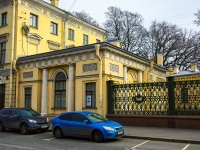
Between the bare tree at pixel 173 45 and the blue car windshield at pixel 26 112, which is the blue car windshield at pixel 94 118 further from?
the bare tree at pixel 173 45

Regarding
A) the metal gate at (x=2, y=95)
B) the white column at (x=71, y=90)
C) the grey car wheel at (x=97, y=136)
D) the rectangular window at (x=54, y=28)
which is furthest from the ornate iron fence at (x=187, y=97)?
the rectangular window at (x=54, y=28)

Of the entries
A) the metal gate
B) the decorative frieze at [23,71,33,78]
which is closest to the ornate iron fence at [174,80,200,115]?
the decorative frieze at [23,71,33,78]

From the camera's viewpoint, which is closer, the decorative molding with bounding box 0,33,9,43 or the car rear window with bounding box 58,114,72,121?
the car rear window with bounding box 58,114,72,121

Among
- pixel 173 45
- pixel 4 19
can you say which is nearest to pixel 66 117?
pixel 4 19

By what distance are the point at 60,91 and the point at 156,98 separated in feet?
27.2

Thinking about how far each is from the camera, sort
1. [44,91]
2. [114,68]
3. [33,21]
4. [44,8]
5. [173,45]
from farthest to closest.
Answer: [173,45], [44,8], [33,21], [44,91], [114,68]

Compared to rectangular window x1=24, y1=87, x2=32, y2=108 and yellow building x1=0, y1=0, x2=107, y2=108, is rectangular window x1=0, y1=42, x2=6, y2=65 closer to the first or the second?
yellow building x1=0, y1=0, x2=107, y2=108

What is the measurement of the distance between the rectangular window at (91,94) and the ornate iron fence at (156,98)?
1320mm

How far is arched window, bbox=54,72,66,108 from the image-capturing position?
21016mm

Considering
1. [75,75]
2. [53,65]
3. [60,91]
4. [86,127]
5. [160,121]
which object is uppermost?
[53,65]

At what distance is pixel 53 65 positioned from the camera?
70.1 feet

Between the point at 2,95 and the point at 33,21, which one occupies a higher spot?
the point at 33,21

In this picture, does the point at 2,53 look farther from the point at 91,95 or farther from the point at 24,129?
the point at 24,129

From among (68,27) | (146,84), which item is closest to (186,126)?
(146,84)
